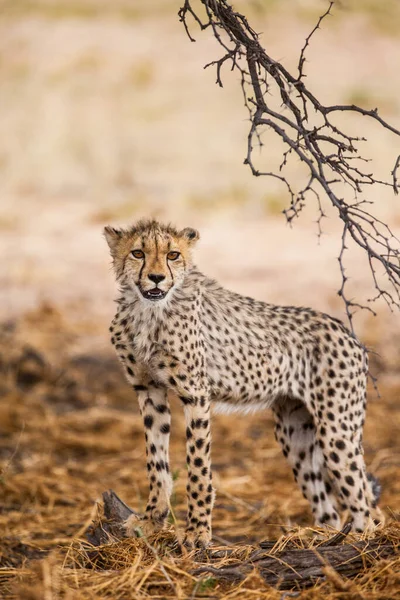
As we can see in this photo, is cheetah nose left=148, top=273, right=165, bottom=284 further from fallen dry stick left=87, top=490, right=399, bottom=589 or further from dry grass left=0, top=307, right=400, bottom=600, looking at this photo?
fallen dry stick left=87, top=490, right=399, bottom=589

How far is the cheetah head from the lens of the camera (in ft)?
13.9

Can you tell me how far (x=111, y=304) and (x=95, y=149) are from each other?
5.16 metres

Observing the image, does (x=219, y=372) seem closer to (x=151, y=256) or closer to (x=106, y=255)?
(x=151, y=256)

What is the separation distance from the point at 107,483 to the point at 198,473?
227 cm

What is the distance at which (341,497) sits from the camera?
481 cm

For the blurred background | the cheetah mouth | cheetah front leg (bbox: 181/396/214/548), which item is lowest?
cheetah front leg (bbox: 181/396/214/548)

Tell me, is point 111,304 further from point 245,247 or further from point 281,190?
point 281,190

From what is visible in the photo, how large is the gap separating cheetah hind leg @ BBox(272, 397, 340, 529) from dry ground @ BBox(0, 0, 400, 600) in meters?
0.45

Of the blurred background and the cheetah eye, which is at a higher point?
the blurred background

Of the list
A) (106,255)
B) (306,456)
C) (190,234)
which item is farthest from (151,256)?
(106,255)

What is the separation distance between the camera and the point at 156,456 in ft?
14.6

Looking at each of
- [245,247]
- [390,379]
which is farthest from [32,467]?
[245,247]

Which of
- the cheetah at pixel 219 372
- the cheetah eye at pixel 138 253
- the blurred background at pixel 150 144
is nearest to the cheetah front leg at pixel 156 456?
the cheetah at pixel 219 372

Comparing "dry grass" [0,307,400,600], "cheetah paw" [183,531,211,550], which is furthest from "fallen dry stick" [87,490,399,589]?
"cheetah paw" [183,531,211,550]
